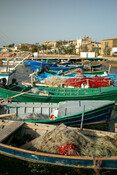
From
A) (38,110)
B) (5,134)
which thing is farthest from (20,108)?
(5,134)

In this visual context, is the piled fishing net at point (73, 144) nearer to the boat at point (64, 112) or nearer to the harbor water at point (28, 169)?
the harbor water at point (28, 169)

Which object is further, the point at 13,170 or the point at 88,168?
the point at 13,170

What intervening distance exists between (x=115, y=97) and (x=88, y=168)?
853cm

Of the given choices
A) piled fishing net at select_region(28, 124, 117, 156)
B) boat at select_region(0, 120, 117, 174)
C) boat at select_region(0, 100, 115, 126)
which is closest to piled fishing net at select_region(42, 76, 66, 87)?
boat at select_region(0, 100, 115, 126)

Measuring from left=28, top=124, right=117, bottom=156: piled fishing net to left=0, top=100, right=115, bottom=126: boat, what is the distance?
64.2 inches

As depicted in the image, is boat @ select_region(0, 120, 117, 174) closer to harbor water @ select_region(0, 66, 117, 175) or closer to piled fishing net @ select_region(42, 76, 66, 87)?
harbor water @ select_region(0, 66, 117, 175)

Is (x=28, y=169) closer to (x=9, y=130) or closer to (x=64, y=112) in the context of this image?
(x=9, y=130)

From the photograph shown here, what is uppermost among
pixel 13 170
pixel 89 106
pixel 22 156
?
pixel 89 106

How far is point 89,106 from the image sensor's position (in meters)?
10.9

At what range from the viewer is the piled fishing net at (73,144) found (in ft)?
24.0

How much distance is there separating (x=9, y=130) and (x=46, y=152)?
7.87ft

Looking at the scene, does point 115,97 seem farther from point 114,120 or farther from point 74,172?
point 74,172

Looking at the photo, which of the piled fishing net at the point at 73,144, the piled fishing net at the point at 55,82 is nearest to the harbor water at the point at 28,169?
the piled fishing net at the point at 73,144

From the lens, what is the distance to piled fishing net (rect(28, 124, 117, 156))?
7324 mm
